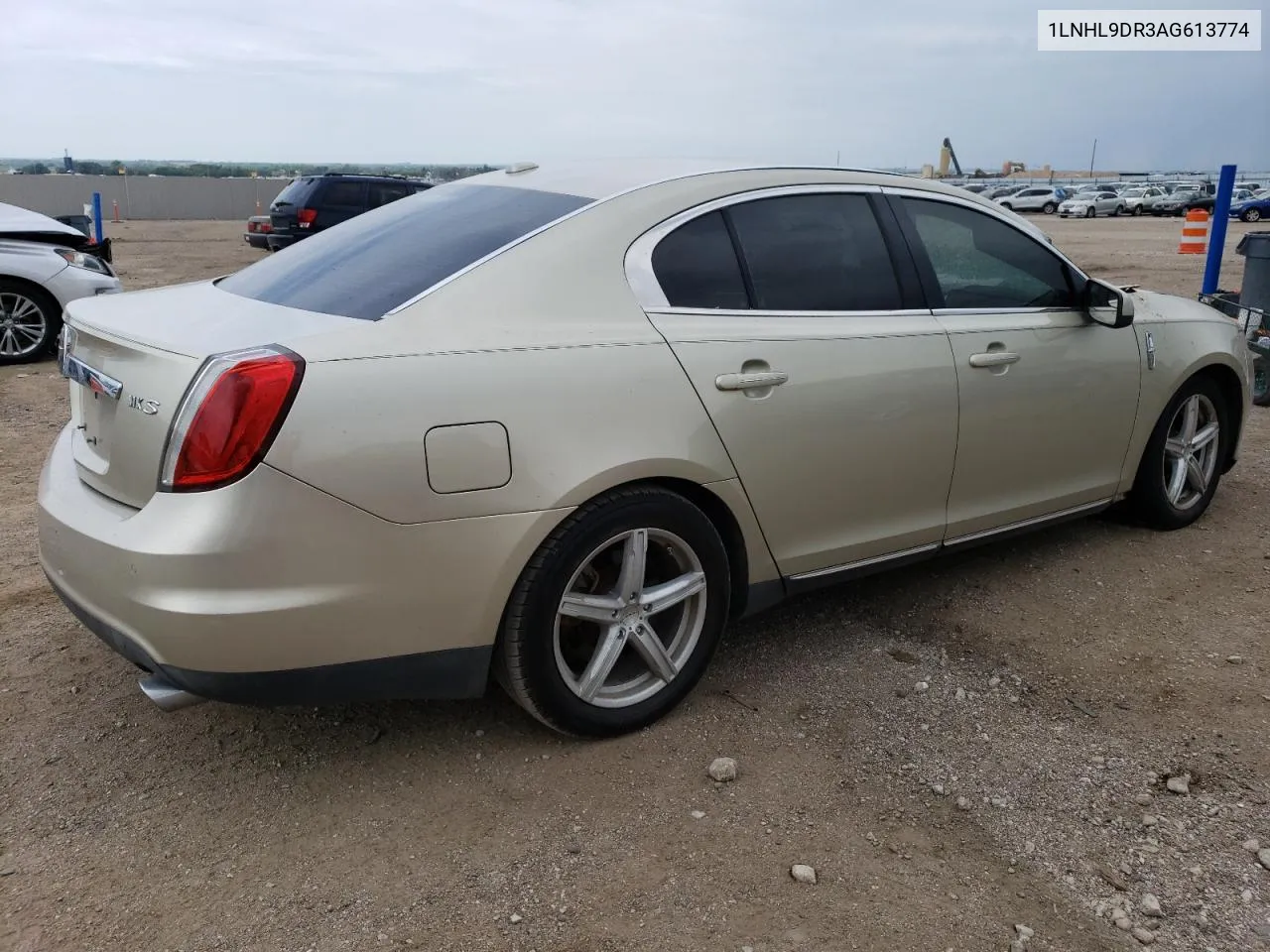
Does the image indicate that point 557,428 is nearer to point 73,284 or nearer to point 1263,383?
point 1263,383

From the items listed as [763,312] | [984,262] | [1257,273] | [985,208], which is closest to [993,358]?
[984,262]

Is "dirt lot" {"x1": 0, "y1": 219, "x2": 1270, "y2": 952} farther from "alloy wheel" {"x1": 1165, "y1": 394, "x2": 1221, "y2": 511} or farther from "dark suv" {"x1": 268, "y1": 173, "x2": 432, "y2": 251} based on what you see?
"dark suv" {"x1": 268, "y1": 173, "x2": 432, "y2": 251}

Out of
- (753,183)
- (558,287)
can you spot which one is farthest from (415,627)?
(753,183)

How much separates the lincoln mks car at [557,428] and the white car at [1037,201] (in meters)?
56.8

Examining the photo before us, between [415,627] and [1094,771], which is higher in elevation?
[415,627]

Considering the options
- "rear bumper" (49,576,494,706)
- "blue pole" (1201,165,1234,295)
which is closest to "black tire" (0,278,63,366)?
"rear bumper" (49,576,494,706)

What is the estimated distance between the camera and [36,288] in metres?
8.98

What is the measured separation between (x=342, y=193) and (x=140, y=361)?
1729 cm

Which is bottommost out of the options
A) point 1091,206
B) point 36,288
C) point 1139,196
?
point 1091,206

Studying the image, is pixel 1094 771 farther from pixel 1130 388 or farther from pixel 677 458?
pixel 1130 388

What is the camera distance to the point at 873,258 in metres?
3.68

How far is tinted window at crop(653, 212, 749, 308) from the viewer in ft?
10.4

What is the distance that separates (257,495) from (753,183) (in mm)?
1829

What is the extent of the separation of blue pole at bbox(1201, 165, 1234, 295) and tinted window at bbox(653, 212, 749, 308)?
911 centimetres
